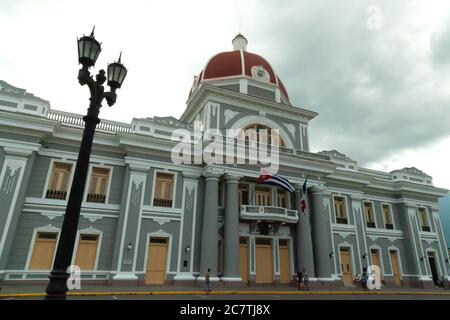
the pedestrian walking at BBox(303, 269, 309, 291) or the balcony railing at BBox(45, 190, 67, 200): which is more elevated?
the balcony railing at BBox(45, 190, 67, 200)

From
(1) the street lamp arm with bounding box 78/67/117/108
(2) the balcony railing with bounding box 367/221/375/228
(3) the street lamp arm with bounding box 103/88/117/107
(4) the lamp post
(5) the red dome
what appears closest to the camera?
(4) the lamp post

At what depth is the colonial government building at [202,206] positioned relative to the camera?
54.8 feet

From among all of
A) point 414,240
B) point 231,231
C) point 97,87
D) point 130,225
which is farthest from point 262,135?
point 97,87

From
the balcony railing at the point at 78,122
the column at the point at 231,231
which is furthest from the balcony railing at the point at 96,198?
the column at the point at 231,231

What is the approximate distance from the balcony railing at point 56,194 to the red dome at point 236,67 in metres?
15.6

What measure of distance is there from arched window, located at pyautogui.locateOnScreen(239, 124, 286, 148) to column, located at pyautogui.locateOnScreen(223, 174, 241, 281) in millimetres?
5092

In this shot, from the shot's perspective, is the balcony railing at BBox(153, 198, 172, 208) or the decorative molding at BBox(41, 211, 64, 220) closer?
the decorative molding at BBox(41, 211, 64, 220)

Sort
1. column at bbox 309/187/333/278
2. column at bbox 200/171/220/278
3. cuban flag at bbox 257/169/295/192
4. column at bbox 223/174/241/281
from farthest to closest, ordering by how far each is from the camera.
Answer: column at bbox 309/187/333/278
cuban flag at bbox 257/169/295/192
column at bbox 223/174/241/281
column at bbox 200/171/220/278

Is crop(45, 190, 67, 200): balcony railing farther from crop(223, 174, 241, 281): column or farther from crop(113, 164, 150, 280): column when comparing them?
crop(223, 174, 241, 281): column

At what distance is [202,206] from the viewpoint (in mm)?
20016

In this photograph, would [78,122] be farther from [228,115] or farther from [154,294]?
[154,294]

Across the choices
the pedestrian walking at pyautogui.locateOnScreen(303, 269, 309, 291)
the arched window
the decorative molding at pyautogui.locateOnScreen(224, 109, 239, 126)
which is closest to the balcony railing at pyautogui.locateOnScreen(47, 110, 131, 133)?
the decorative molding at pyautogui.locateOnScreen(224, 109, 239, 126)

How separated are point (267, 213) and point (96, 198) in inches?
448

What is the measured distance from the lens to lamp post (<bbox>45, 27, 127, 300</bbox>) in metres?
4.78
